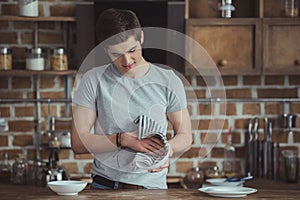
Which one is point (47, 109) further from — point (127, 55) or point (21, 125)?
point (127, 55)

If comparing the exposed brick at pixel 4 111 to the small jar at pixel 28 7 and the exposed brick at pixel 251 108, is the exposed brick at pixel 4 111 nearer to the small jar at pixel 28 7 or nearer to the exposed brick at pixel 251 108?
the small jar at pixel 28 7

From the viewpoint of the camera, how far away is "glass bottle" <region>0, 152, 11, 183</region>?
11.8ft

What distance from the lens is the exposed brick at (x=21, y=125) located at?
3.76 m

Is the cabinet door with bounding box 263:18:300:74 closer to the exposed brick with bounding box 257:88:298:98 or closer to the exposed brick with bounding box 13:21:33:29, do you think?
the exposed brick with bounding box 257:88:298:98

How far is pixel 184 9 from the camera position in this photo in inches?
142

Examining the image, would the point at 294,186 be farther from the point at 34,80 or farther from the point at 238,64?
the point at 34,80

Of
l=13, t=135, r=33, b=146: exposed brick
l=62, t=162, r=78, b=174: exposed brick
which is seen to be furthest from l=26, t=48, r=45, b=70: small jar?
l=62, t=162, r=78, b=174: exposed brick

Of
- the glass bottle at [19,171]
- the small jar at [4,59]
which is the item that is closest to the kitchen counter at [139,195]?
the glass bottle at [19,171]

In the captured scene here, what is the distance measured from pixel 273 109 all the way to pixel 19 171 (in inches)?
55.8

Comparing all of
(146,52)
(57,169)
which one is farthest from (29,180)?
(146,52)

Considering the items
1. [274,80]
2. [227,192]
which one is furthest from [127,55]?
[274,80]

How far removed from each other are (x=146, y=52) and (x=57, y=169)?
75cm

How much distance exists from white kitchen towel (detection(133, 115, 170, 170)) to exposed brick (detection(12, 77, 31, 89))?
1.40 metres

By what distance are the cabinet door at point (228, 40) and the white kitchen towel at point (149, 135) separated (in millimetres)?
1190
